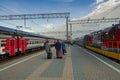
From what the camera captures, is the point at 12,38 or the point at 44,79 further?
the point at 12,38

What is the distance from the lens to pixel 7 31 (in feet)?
87.1

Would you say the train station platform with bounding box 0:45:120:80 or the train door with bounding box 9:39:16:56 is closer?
the train station platform with bounding box 0:45:120:80

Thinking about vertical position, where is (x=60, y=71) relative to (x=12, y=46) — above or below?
below

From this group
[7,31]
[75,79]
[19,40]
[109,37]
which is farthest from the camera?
[19,40]

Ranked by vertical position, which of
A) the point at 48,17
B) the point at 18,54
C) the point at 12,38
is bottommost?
the point at 18,54

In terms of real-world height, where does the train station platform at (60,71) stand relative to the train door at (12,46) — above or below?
below

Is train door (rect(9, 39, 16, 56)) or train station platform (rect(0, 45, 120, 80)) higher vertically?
train door (rect(9, 39, 16, 56))

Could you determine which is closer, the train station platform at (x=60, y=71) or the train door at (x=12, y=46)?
the train station platform at (x=60, y=71)

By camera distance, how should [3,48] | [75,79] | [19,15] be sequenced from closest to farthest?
1. [75,79]
2. [3,48]
3. [19,15]

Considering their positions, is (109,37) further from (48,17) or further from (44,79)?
(48,17)

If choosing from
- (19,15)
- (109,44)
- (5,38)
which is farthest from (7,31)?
(19,15)

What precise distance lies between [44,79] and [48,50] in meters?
15.2

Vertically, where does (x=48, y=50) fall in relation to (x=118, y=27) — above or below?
below

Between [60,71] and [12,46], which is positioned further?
[12,46]
